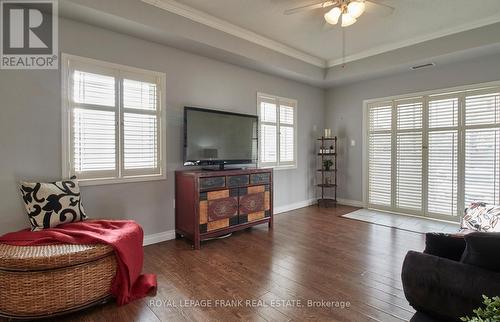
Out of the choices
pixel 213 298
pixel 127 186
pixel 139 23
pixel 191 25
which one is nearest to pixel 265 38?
pixel 191 25

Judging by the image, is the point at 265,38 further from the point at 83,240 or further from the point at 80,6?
the point at 83,240

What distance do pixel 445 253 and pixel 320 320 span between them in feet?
3.09

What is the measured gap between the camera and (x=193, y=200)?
3189mm

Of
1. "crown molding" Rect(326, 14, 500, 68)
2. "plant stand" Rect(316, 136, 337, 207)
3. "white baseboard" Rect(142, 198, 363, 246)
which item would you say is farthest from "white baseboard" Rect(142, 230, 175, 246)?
"crown molding" Rect(326, 14, 500, 68)

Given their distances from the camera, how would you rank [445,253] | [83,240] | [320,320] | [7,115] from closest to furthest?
[445,253]
[320,320]
[83,240]
[7,115]

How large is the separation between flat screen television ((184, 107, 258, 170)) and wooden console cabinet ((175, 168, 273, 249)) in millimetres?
273

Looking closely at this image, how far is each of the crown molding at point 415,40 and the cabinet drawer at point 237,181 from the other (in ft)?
10.0

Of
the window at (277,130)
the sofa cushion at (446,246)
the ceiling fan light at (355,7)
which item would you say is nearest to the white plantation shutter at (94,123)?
the window at (277,130)

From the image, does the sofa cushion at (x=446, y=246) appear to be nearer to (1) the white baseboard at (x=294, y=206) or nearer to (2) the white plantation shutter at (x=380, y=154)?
(1) the white baseboard at (x=294, y=206)

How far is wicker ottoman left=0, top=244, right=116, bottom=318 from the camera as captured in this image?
1.75 metres

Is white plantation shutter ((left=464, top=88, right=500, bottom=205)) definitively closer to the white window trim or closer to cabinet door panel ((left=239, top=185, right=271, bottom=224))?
the white window trim

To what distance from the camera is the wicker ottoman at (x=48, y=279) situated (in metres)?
1.75

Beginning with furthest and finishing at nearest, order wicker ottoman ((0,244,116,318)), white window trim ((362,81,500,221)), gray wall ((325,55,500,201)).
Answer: gray wall ((325,55,500,201)) < white window trim ((362,81,500,221)) < wicker ottoman ((0,244,116,318))

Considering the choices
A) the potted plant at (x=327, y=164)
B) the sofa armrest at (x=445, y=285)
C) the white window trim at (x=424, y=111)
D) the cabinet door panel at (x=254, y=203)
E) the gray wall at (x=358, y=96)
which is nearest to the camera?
the sofa armrest at (x=445, y=285)
